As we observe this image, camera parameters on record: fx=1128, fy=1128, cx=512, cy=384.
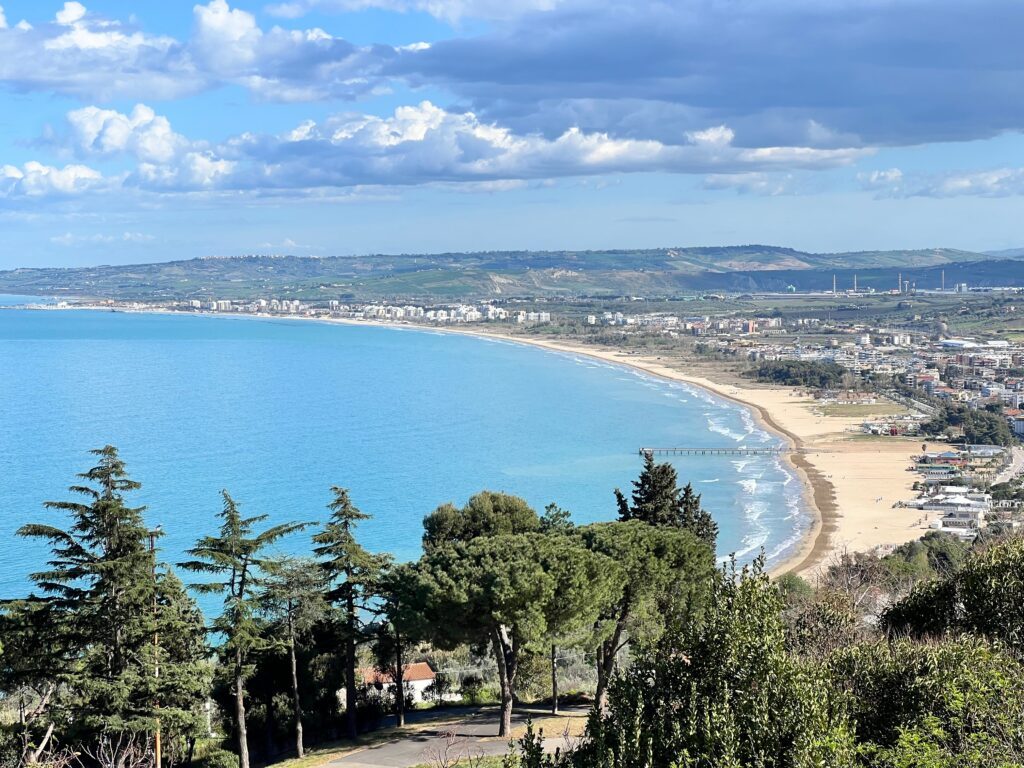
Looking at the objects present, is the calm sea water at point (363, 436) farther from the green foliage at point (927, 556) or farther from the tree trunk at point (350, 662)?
the tree trunk at point (350, 662)

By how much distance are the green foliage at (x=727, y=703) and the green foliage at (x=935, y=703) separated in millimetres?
573

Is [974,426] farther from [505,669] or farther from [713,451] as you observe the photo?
[505,669]

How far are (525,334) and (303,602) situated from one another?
451ft

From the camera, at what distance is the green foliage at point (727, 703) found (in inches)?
346

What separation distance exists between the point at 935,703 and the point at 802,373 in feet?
280

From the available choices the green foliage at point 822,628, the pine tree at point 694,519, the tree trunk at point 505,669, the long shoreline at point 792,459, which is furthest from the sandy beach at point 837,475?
the tree trunk at point 505,669

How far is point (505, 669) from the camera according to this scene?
16625 millimetres

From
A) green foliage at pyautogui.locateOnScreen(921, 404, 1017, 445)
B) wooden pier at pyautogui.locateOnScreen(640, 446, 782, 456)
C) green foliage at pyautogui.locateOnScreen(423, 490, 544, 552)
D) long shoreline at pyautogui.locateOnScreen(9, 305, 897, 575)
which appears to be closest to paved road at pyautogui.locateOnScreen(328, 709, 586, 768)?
green foliage at pyautogui.locateOnScreen(423, 490, 544, 552)

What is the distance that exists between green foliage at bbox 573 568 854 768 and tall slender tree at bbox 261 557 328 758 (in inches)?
317

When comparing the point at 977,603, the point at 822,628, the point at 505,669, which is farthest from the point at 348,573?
the point at 977,603

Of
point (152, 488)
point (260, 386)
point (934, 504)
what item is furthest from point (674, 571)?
point (260, 386)

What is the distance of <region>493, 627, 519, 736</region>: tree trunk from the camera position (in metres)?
16.4

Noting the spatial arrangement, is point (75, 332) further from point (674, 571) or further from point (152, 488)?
point (674, 571)

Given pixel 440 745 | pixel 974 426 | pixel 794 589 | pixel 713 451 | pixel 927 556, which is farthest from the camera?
pixel 974 426
